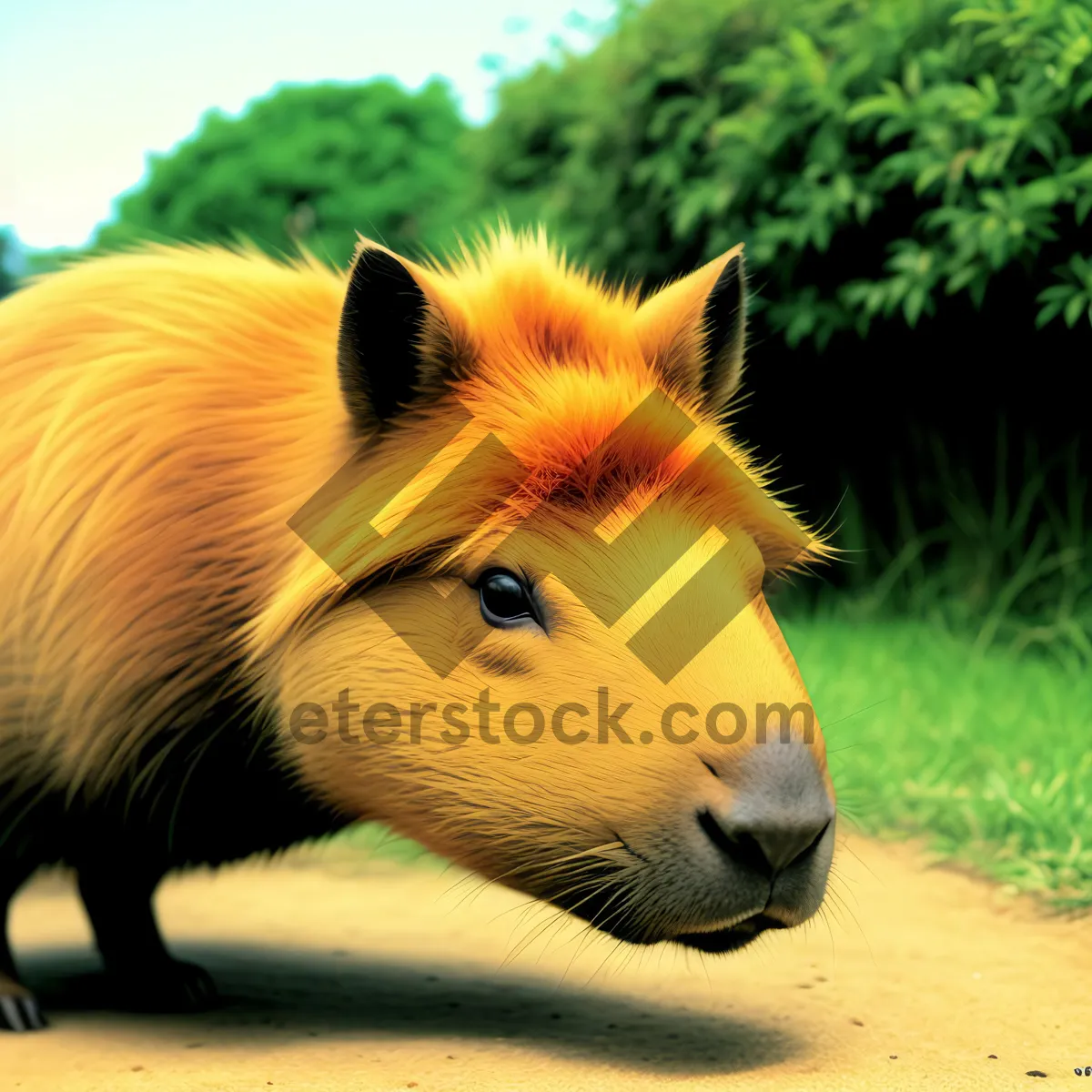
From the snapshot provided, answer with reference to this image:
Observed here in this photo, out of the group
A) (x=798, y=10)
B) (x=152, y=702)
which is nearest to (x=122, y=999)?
(x=152, y=702)

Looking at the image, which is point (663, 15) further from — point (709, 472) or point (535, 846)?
point (535, 846)

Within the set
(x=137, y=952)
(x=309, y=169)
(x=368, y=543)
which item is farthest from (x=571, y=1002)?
(x=309, y=169)

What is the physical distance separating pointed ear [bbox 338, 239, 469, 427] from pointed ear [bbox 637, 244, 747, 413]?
515 millimetres

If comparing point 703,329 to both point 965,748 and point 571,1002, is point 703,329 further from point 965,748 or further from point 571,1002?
point 965,748

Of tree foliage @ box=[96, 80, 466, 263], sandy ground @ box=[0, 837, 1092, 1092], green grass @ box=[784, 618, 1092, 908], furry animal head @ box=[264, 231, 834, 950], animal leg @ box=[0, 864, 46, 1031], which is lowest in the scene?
green grass @ box=[784, 618, 1092, 908]

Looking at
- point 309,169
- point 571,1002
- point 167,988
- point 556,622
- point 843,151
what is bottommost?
point 571,1002

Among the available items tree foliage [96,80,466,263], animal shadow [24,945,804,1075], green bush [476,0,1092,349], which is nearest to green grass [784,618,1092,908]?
animal shadow [24,945,804,1075]

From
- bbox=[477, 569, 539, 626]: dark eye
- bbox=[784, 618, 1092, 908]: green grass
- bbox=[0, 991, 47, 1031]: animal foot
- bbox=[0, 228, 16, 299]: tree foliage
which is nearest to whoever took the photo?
bbox=[477, 569, 539, 626]: dark eye

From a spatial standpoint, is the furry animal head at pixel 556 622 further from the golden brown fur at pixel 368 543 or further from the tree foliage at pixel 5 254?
the tree foliage at pixel 5 254

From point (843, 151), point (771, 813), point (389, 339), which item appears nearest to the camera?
point (771, 813)

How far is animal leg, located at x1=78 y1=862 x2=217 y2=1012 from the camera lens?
382 centimetres

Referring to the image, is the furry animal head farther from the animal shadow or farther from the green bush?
the green bush

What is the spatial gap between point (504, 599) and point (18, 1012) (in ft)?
5.87

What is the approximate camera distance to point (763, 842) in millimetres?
2516
